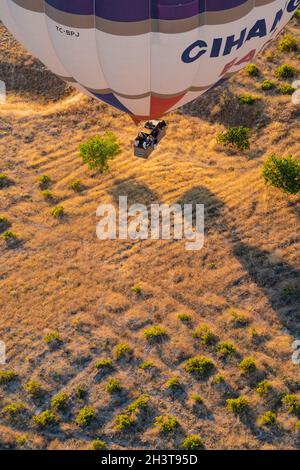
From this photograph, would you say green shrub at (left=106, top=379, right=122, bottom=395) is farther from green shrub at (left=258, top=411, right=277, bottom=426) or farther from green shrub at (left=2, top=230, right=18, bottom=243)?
green shrub at (left=2, top=230, right=18, bottom=243)

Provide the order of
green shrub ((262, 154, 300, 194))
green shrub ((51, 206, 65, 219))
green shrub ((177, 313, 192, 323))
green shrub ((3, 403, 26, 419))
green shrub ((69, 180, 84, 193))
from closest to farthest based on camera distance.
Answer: green shrub ((3, 403, 26, 419)) < green shrub ((177, 313, 192, 323)) < green shrub ((262, 154, 300, 194)) < green shrub ((51, 206, 65, 219)) < green shrub ((69, 180, 84, 193))

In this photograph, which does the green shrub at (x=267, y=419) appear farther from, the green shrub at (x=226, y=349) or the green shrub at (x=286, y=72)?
the green shrub at (x=286, y=72)

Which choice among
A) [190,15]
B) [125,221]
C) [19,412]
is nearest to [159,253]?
[125,221]

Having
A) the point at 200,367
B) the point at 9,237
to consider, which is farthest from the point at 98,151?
the point at 200,367

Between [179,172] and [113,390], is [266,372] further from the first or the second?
[179,172]

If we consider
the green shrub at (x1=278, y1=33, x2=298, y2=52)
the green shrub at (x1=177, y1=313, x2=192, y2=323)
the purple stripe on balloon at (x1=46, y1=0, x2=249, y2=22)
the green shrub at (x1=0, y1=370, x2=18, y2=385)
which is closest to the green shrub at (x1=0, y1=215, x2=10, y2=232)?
the green shrub at (x1=0, y1=370, x2=18, y2=385)

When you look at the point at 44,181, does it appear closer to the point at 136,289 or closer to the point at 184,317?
the point at 136,289
